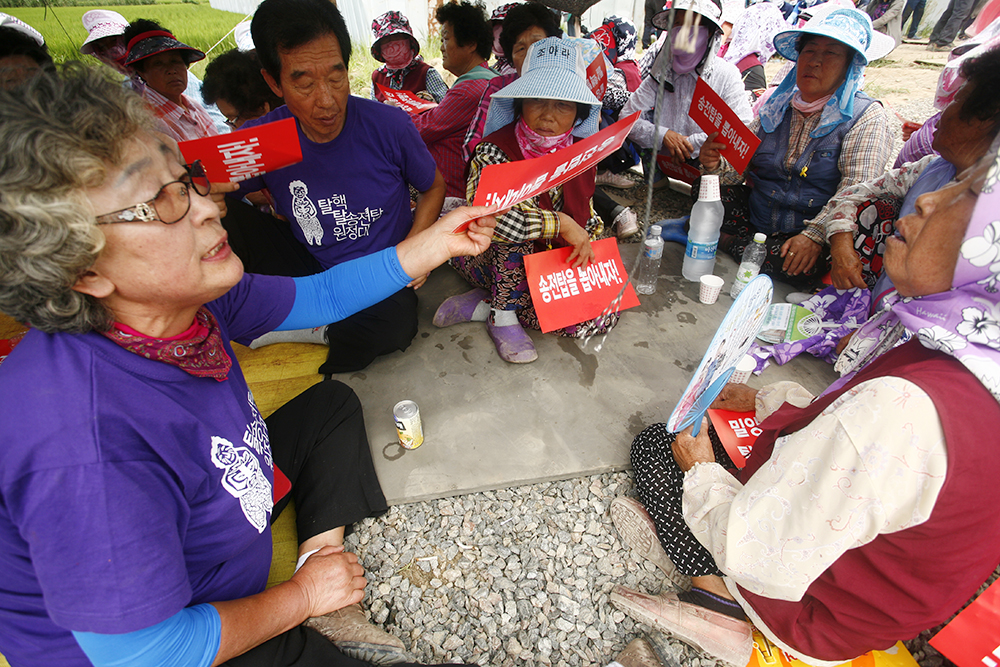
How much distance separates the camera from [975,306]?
38.3 inches

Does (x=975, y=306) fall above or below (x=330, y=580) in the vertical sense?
above

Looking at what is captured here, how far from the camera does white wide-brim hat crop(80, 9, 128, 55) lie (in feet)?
12.4

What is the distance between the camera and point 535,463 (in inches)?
87.7

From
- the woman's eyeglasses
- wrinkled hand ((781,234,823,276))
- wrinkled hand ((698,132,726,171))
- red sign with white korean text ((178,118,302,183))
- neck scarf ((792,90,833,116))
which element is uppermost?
the woman's eyeglasses

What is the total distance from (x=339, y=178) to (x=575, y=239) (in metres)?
1.28

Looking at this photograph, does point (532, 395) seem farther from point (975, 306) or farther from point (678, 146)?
point (678, 146)

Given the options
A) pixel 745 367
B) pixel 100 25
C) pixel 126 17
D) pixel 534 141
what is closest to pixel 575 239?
pixel 534 141

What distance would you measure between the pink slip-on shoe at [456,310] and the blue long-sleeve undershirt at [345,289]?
1168mm

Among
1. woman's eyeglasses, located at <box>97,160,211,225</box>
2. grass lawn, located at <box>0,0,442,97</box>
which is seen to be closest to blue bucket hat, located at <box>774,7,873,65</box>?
woman's eyeglasses, located at <box>97,160,211,225</box>

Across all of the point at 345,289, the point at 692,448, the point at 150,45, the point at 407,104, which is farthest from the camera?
the point at 407,104

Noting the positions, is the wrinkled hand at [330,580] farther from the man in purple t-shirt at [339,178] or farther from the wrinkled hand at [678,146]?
the wrinkled hand at [678,146]

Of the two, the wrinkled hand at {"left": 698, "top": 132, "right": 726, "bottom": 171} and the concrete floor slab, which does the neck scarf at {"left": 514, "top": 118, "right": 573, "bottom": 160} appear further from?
the wrinkled hand at {"left": 698, "top": 132, "right": 726, "bottom": 171}

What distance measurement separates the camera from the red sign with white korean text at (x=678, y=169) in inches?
150

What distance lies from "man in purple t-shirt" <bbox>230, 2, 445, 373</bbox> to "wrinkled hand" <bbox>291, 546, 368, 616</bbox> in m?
1.21
